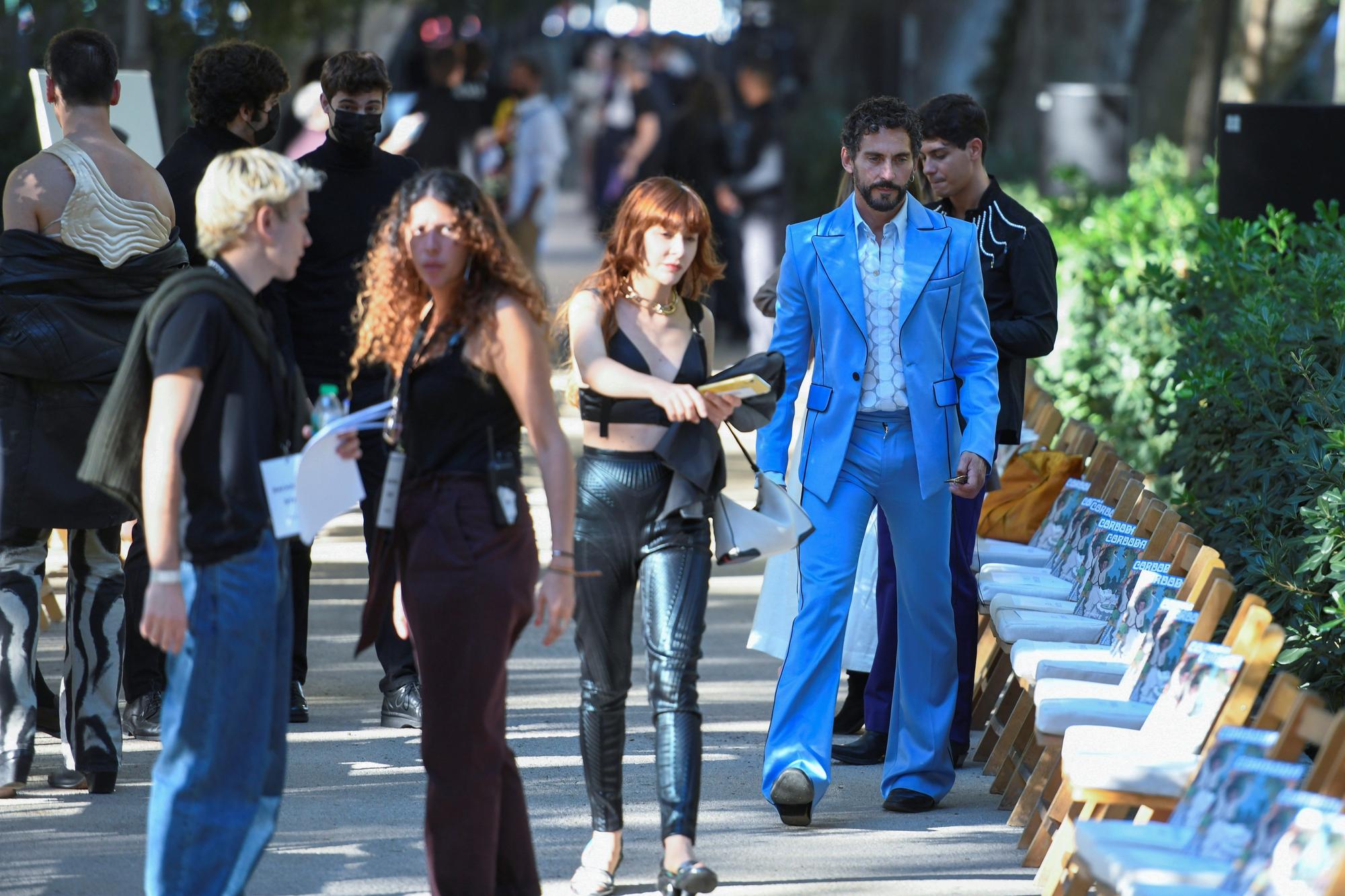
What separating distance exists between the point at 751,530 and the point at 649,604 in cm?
35

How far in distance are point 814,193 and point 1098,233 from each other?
945 cm

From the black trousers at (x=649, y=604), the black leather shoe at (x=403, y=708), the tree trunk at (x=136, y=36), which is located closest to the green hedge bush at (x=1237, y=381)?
the black trousers at (x=649, y=604)

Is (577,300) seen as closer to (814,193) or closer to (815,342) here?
(815,342)

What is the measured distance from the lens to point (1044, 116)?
16.6 meters

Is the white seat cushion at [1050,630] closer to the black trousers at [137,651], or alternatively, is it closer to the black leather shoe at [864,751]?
the black leather shoe at [864,751]

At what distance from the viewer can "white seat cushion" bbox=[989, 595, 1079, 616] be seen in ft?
20.4

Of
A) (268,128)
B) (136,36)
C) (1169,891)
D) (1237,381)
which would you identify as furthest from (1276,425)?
(136,36)

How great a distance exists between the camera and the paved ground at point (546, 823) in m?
5.19

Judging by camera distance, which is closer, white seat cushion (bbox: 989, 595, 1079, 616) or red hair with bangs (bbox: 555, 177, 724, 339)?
red hair with bangs (bbox: 555, 177, 724, 339)

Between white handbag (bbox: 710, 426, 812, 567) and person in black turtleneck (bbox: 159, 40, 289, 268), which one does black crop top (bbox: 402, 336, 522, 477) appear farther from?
person in black turtleneck (bbox: 159, 40, 289, 268)

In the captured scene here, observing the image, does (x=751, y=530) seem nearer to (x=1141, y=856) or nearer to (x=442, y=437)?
(x=442, y=437)

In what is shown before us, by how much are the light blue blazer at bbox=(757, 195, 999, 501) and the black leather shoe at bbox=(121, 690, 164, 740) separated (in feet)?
7.49

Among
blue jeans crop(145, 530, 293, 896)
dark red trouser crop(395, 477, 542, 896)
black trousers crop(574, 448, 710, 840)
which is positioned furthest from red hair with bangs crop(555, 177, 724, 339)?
blue jeans crop(145, 530, 293, 896)

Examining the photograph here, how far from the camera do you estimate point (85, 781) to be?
589 cm
